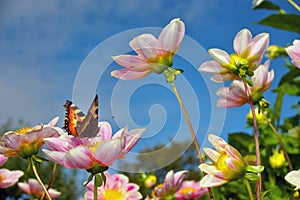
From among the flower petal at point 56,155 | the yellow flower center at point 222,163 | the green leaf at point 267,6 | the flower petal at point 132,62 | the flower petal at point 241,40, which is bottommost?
the yellow flower center at point 222,163

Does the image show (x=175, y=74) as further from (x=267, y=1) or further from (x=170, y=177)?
(x=267, y=1)

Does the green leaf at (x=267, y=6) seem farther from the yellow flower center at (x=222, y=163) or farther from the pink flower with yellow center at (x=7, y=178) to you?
the yellow flower center at (x=222, y=163)

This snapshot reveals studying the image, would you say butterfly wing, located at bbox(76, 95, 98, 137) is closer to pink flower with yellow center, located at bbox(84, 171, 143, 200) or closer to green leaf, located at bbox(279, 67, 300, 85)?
pink flower with yellow center, located at bbox(84, 171, 143, 200)

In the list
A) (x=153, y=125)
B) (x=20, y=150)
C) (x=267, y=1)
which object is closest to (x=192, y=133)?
(x=153, y=125)

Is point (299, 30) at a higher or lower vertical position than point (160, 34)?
higher

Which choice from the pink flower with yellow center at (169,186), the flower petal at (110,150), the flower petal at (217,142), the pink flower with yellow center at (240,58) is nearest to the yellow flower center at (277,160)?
the pink flower with yellow center at (169,186)
